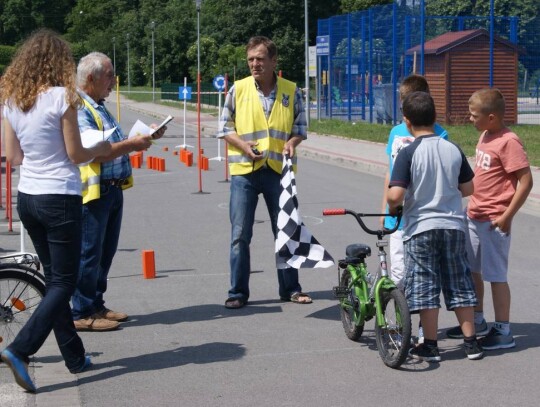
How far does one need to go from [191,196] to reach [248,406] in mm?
10471

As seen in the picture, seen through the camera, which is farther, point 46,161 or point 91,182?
point 91,182

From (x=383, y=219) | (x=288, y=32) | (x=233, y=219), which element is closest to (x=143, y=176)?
(x=233, y=219)

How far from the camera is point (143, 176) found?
63.2 ft

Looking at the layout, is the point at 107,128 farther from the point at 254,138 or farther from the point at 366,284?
the point at 366,284

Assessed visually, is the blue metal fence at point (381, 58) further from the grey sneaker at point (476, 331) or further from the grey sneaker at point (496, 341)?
the grey sneaker at point (496, 341)

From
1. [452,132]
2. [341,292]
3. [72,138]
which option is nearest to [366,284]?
[341,292]

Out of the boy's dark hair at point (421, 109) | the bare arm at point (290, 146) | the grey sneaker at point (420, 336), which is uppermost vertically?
the boy's dark hair at point (421, 109)

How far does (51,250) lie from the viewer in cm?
555

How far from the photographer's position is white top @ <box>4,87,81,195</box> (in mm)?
5453

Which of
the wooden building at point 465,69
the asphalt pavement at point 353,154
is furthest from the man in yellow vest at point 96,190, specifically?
the wooden building at point 465,69

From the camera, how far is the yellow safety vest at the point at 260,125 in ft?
24.8

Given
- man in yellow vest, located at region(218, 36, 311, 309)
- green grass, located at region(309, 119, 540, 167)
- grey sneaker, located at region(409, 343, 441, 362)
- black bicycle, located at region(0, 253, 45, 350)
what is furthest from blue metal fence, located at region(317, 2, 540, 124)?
black bicycle, located at region(0, 253, 45, 350)

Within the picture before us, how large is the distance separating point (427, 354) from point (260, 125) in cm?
237

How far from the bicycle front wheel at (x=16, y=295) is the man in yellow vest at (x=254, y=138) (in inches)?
72.8
